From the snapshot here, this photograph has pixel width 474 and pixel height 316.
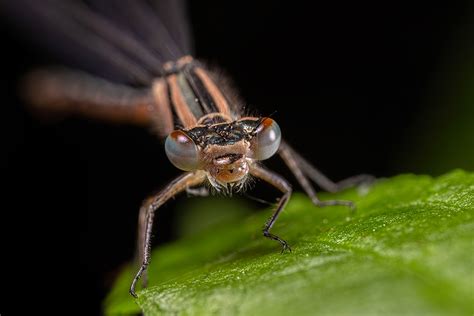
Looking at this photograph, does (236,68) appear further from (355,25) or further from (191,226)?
(191,226)

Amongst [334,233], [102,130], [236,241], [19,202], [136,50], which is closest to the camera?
[334,233]

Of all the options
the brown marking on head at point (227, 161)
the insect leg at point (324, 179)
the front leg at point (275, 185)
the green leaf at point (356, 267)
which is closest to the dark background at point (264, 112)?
the insect leg at point (324, 179)

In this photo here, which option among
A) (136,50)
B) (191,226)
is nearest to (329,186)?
(191,226)

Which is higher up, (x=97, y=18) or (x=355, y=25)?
Result: (x=97, y=18)

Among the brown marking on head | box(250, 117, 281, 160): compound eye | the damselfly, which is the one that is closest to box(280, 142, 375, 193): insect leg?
the damselfly

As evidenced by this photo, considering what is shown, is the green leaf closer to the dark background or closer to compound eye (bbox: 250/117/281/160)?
compound eye (bbox: 250/117/281/160)

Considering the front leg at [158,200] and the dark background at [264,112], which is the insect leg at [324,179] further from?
the front leg at [158,200]
